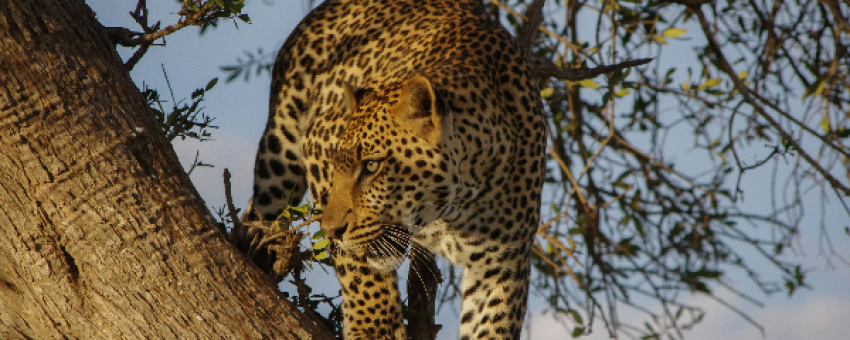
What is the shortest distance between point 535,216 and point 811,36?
10.7ft

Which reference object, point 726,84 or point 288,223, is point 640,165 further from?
point 288,223

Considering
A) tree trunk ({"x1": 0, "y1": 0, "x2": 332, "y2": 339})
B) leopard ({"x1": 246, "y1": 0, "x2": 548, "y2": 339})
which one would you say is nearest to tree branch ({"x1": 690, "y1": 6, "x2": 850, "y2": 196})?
leopard ({"x1": 246, "y1": 0, "x2": 548, "y2": 339})

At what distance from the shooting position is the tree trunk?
3070 mm

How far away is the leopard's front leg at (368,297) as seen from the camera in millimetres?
4035

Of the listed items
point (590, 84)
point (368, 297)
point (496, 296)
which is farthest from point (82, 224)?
point (590, 84)

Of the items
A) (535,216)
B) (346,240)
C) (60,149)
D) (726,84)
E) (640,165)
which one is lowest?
(60,149)

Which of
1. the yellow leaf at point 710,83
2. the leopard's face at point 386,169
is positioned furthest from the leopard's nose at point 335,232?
the yellow leaf at point 710,83

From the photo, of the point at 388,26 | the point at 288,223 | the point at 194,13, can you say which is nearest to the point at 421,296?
the point at 288,223

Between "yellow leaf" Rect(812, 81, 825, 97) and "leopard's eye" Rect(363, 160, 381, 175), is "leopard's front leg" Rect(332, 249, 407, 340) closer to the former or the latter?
"leopard's eye" Rect(363, 160, 381, 175)

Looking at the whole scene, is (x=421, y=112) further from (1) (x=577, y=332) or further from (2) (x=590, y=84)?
(1) (x=577, y=332)

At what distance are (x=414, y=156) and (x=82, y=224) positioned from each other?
4.38ft

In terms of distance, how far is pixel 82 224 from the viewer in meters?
3.08

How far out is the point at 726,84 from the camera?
6.33m

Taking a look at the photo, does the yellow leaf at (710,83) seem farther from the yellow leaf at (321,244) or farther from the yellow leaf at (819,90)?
the yellow leaf at (321,244)
